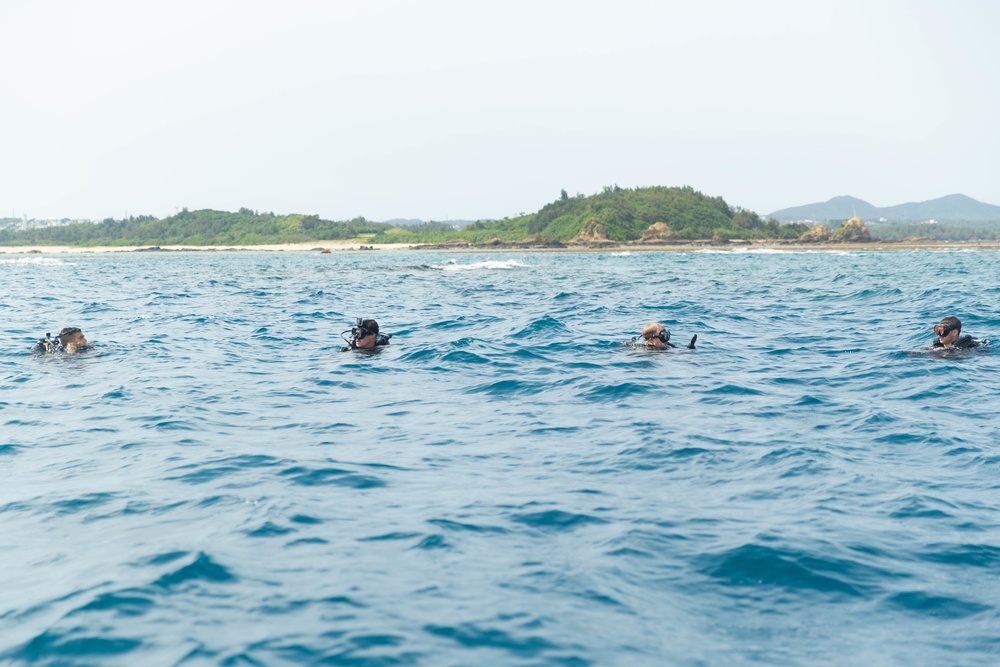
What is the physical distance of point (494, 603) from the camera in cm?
580

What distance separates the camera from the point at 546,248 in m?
120

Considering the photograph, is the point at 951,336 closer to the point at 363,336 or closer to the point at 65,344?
the point at 363,336

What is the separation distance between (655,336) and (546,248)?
341 ft

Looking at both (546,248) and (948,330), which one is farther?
(546,248)

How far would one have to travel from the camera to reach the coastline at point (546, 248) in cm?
10506

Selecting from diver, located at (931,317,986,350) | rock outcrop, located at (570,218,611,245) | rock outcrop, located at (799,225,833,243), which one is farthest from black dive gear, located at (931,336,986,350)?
rock outcrop, located at (799,225,833,243)

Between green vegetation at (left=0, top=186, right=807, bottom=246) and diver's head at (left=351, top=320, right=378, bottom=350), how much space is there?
4508 inches

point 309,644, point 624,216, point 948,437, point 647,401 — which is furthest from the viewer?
point 624,216

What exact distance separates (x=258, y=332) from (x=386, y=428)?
1264 cm

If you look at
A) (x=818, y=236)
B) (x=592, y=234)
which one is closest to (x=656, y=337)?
Result: (x=592, y=234)

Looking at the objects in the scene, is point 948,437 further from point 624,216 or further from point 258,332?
point 624,216

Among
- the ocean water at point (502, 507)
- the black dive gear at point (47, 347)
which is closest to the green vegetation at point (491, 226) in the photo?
the black dive gear at point (47, 347)

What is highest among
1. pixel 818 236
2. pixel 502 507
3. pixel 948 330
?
pixel 818 236

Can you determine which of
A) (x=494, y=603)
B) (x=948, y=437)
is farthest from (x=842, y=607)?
(x=948, y=437)
